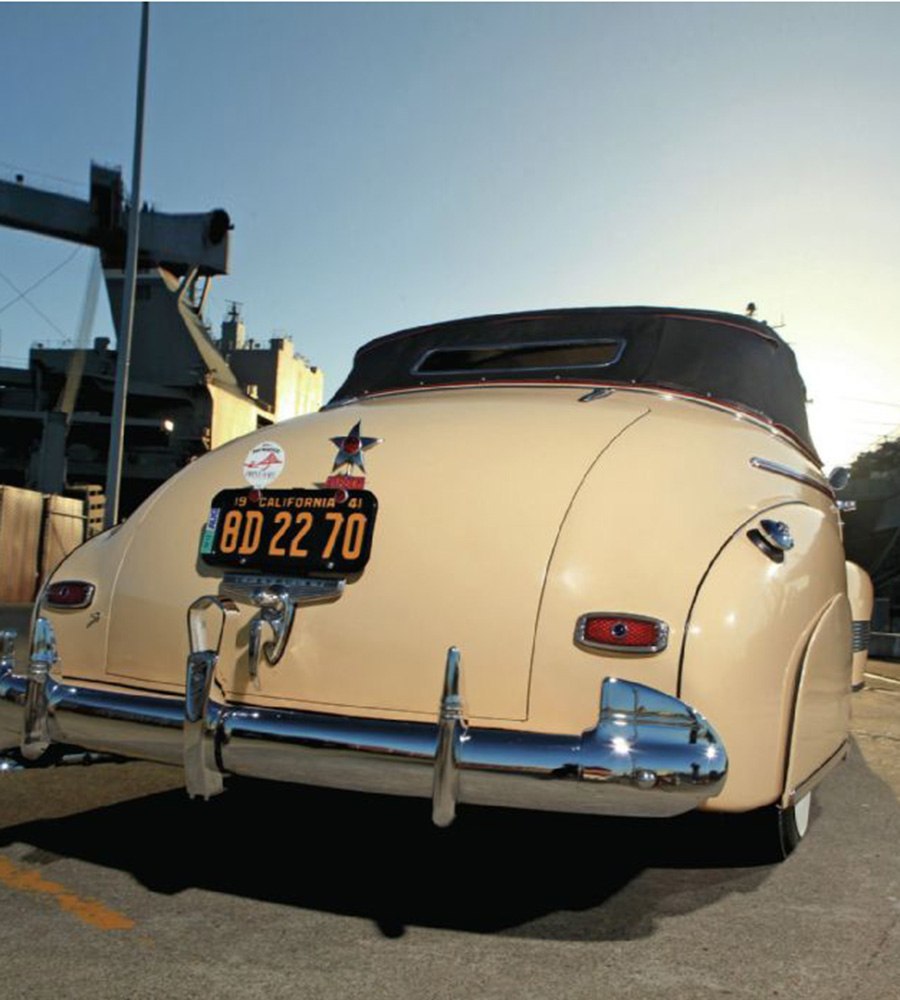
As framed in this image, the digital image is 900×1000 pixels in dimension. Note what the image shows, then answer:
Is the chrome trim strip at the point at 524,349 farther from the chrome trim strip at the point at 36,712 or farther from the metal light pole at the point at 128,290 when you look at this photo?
the metal light pole at the point at 128,290

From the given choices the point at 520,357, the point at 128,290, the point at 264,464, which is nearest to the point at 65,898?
the point at 264,464

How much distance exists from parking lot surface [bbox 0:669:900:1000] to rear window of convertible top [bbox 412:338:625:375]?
1.71 metres

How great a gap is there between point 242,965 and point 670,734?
1.15 m

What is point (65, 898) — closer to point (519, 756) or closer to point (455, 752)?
point (455, 752)

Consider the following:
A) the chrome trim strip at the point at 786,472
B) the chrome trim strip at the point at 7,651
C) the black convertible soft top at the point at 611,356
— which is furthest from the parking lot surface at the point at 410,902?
the black convertible soft top at the point at 611,356

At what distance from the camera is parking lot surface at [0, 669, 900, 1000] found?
A: 2154 millimetres

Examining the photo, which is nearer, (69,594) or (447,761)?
(447,761)

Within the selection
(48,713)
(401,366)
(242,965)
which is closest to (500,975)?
(242,965)

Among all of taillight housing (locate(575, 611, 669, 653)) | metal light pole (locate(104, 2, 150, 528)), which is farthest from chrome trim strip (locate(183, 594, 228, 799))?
metal light pole (locate(104, 2, 150, 528))

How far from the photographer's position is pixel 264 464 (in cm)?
303

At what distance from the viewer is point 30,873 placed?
110 inches

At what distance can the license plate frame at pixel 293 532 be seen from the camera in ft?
8.82

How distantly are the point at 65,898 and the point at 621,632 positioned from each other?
5.62 ft

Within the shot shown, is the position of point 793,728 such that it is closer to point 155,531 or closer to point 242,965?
point 242,965
